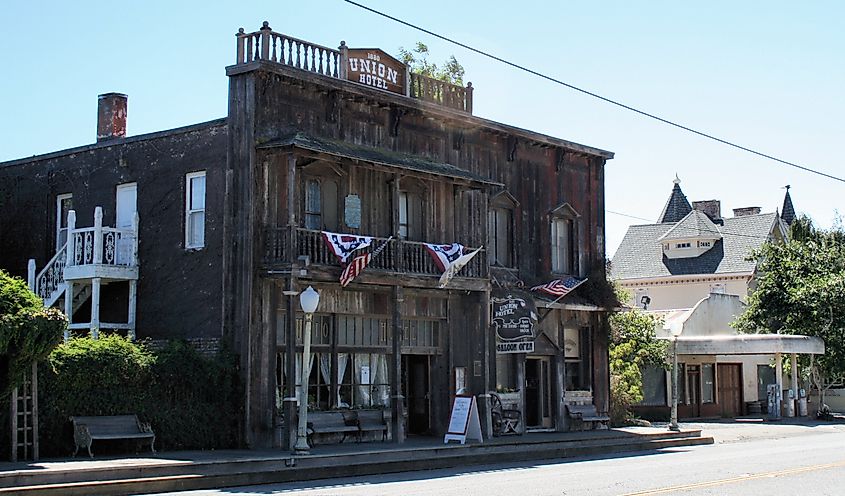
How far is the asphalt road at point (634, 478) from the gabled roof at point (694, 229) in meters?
26.8

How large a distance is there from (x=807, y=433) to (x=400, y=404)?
15.1 m

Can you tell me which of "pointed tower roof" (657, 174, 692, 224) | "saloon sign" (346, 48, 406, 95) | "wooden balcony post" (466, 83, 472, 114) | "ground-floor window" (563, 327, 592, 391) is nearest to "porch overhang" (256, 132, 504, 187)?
"saloon sign" (346, 48, 406, 95)

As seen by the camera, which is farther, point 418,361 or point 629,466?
point 418,361

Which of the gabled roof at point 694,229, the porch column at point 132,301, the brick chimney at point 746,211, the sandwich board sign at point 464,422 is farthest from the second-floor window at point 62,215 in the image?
the brick chimney at point 746,211

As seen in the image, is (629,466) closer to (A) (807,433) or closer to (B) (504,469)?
(B) (504,469)

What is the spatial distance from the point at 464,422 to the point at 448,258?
3.87m

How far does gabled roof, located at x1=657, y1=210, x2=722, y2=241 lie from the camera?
52.5 meters

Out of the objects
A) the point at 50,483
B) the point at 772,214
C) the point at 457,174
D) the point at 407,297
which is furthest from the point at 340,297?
the point at 772,214

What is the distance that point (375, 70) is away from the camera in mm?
26734

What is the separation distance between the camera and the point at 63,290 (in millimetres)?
25641

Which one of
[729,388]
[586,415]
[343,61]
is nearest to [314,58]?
[343,61]

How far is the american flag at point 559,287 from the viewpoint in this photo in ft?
98.3

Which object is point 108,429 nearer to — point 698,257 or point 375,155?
point 375,155

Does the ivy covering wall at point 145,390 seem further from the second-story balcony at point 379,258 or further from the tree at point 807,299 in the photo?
the tree at point 807,299
